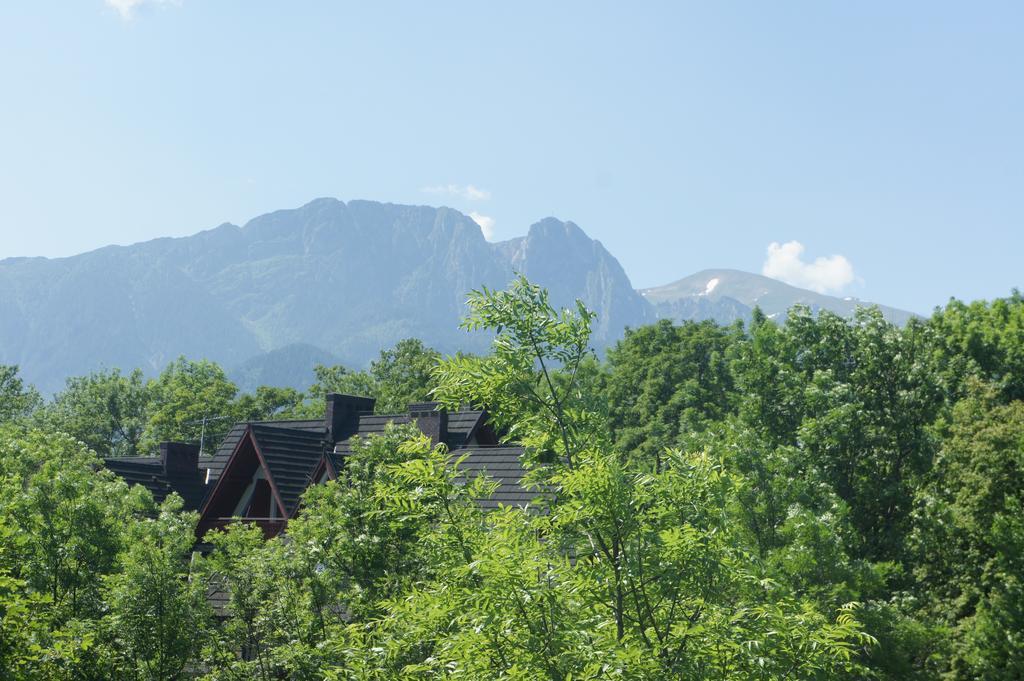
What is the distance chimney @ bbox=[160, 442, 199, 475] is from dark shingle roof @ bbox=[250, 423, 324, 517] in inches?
220

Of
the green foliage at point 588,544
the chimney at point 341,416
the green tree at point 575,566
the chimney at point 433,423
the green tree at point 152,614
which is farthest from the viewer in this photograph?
the chimney at point 341,416

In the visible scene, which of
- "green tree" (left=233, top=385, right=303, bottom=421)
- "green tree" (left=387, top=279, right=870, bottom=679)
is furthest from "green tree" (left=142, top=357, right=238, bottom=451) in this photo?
"green tree" (left=387, top=279, right=870, bottom=679)

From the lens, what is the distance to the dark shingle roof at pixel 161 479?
35219mm

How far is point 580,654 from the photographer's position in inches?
360

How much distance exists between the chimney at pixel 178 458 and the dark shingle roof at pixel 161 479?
0.38 ft

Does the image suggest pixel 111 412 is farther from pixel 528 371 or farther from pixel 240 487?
pixel 528 371

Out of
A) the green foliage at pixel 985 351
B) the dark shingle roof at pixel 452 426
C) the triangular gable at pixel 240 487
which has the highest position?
the green foliage at pixel 985 351

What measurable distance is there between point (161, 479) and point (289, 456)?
256 inches

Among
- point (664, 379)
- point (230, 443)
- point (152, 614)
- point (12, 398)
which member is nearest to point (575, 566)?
point (152, 614)

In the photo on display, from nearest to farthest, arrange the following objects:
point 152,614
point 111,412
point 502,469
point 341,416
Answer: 1. point 152,614
2. point 502,469
3. point 341,416
4. point 111,412

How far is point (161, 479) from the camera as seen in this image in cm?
3612

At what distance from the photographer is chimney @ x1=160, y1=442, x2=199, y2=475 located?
37.1 meters

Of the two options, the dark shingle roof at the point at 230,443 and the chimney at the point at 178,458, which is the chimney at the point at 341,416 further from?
the chimney at the point at 178,458

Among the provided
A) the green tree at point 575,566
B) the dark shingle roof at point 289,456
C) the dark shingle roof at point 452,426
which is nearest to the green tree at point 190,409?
the dark shingle roof at point 452,426
